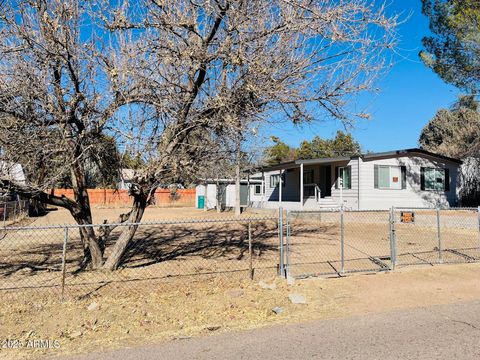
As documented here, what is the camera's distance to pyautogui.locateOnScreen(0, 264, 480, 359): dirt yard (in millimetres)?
4656

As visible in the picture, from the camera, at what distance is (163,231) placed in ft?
48.7

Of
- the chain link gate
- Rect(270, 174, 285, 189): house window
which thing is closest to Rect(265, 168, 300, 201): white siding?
Rect(270, 174, 285, 189): house window

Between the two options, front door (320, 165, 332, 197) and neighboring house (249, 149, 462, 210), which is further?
front door (320, 165, 332, 197)

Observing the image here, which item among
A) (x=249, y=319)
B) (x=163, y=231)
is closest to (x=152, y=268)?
(x=249, y=319)

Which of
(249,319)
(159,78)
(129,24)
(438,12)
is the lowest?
(249,319)

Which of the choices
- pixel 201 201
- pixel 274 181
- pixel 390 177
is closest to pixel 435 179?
pixel 390 177

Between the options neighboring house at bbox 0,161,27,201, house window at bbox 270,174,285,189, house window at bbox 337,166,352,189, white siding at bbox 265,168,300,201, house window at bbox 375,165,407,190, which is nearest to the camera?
neighboring house at bbox 0,161,27,201

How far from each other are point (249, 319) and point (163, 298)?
1580 mm

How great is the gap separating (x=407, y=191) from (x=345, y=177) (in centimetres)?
319

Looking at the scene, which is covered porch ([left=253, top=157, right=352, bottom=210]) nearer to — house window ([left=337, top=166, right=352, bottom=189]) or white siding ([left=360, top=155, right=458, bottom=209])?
house window ([left=337, top=166, right=352, bottom=189])

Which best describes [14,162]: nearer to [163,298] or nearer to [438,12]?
[163,298]

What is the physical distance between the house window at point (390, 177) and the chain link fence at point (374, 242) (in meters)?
2.51

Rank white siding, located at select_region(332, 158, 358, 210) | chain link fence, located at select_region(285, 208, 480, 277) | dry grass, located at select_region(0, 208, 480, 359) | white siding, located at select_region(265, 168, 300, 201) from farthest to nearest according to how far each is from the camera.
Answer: white siding, located at select_region(265, 168, 300, 201), white siding, located at select_region(332, 158, 358, 210), chain link fence, located at select_region(285, 208, 480, 277), dry grass, located at select_region(0, 208, 480, 359)

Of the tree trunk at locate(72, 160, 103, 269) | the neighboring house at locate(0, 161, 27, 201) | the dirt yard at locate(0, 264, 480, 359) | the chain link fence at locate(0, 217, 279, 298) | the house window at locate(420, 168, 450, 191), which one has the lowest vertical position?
the dirt yard at locate(0, 264, 480, 359)
